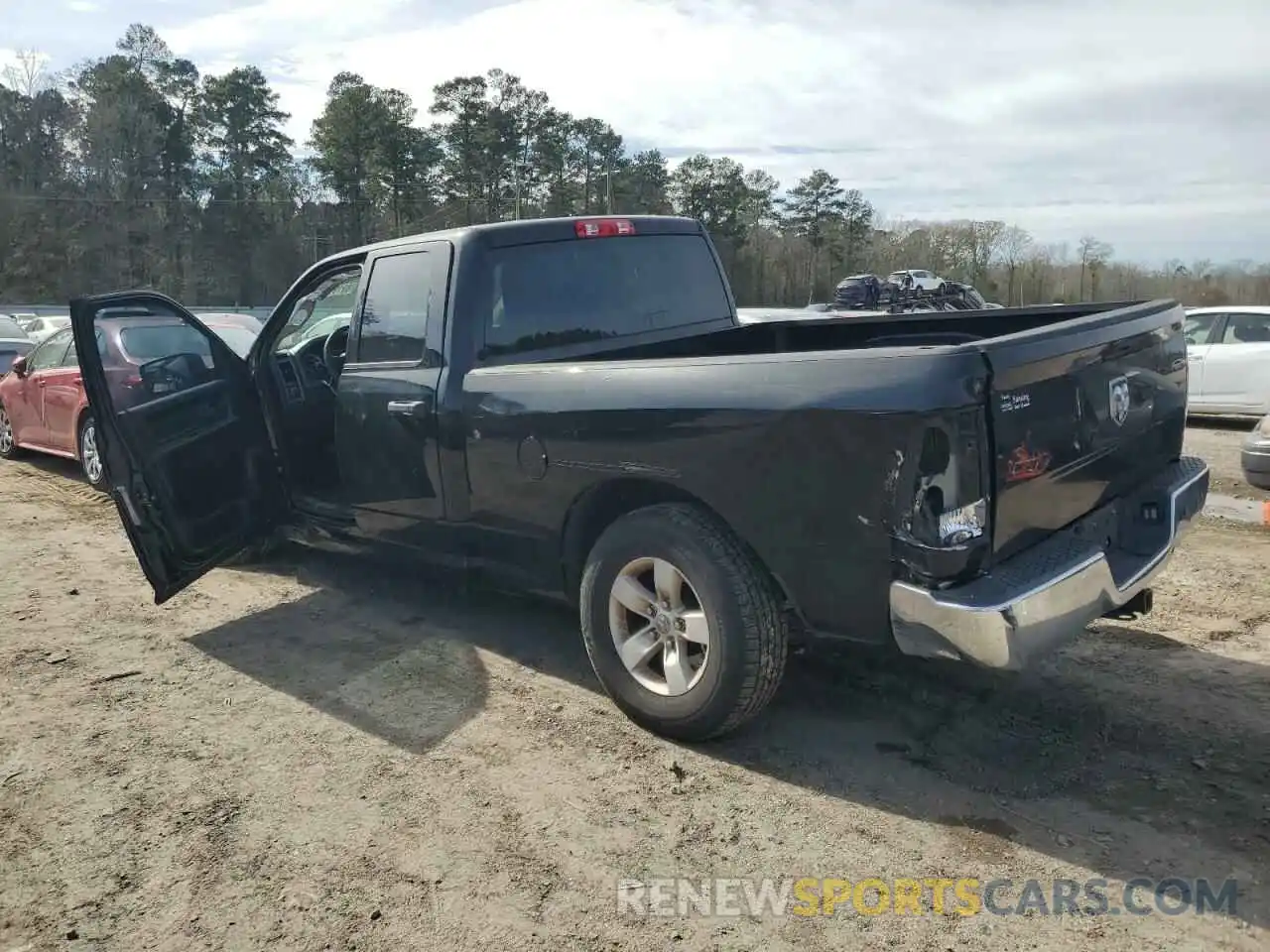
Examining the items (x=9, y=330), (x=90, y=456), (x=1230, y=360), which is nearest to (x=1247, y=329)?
(x=1230, y=360)

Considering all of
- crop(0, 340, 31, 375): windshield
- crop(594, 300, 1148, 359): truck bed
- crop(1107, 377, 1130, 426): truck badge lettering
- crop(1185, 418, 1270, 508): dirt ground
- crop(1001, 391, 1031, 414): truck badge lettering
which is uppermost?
crop(594, 300, 1148, 359): truck bed

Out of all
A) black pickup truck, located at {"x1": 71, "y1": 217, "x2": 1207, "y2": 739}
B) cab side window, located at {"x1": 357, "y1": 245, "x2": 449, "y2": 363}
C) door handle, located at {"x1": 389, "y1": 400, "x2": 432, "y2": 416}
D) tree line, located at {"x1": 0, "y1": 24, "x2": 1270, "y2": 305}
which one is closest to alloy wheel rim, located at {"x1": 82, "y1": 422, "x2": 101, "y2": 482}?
black pickup truck, located at {"x1": 71, "y1": 217, "x2": 1207, "y2": 739}

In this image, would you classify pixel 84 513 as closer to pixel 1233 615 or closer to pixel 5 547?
pixel 5 547

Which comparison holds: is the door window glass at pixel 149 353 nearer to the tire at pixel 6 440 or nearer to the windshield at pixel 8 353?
the tire at pixel 6 440

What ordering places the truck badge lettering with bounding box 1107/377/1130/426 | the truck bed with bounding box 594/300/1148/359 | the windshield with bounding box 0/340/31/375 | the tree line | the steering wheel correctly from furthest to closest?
the tree line < the windshield with bounding box 0/340/31/375 < the steering wheel < the truck bed with bounding box 594/300/1148/359 < the truck badge lettering with bounding box 1107/377/1130/426

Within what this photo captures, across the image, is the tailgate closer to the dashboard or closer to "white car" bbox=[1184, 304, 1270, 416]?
the dashboard

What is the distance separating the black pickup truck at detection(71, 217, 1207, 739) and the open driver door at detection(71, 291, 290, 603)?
0.01 m

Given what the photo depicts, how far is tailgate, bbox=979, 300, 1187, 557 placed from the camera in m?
2.95

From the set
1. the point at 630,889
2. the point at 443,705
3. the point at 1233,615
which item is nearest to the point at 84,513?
the point at 443,705

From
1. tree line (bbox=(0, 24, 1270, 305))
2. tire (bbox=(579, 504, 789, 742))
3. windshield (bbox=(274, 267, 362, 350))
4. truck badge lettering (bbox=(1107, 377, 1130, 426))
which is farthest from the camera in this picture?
Result: tree line (bbox=(0, 24, 1270, 305))

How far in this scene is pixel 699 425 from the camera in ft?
11.0

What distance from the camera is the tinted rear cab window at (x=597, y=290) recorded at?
441cm

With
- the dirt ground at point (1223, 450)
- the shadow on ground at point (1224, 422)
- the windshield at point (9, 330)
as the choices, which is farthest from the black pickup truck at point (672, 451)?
Result: the windshield at point (9, 330)

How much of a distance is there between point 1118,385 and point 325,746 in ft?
10.8
